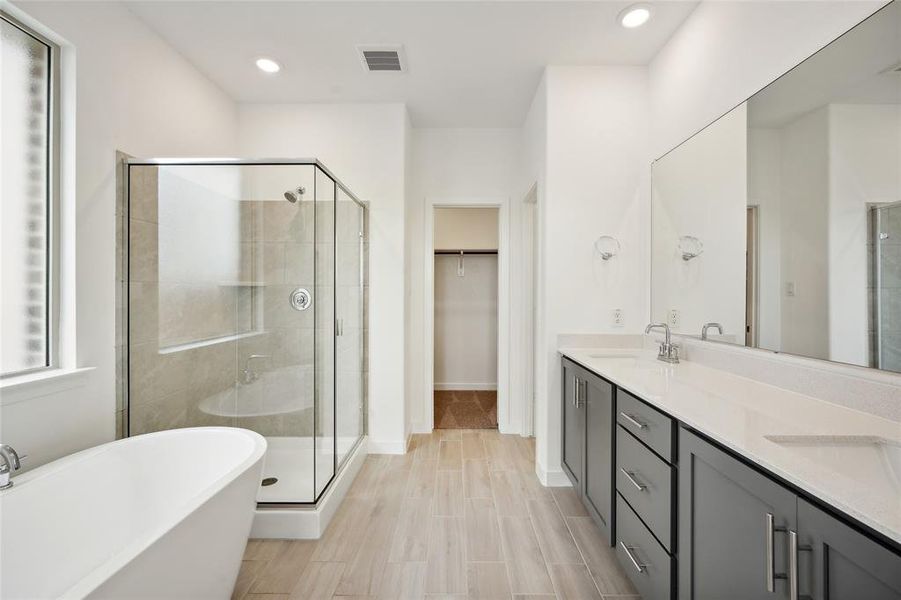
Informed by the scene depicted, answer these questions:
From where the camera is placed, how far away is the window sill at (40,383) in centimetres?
150

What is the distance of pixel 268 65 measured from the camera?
2691 mm

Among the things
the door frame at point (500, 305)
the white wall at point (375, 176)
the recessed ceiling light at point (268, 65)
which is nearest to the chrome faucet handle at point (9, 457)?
the white wall at point (375, 176)

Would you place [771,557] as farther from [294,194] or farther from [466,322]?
[466,322]

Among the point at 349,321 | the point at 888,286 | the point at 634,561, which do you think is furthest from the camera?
the point at 349,321

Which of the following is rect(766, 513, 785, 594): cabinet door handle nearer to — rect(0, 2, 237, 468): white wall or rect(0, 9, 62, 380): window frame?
rect(0, 2, 237, 468): white wall

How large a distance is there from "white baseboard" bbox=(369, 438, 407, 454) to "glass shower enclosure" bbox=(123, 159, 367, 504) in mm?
688

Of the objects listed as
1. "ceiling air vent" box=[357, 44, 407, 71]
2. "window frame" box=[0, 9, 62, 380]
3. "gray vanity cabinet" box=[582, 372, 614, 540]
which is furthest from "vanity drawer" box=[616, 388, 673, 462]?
"window frame" box=[0, 9, 62, 380]

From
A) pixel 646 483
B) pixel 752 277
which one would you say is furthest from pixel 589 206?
pixel 646 483

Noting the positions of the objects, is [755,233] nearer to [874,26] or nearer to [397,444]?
[874,26]

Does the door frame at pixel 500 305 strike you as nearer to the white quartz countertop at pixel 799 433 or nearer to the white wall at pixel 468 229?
the white wall at pixel 468 229

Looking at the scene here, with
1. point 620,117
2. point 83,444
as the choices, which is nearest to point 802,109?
point 620,117

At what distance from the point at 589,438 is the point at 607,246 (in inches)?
50.0

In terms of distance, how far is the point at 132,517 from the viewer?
5.41ft

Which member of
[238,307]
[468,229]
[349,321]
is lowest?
[349,321]
